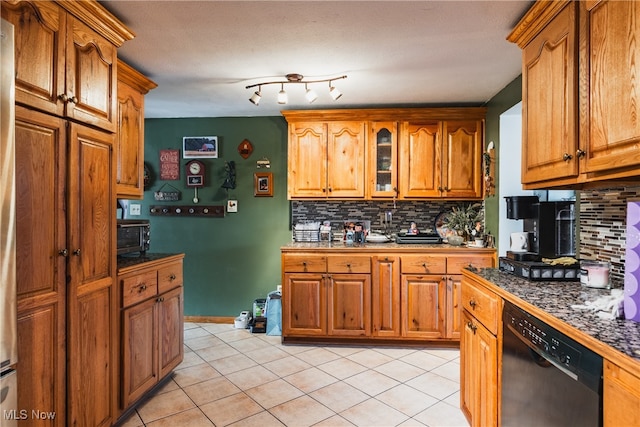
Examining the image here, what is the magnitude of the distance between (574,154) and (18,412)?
2.49 metres

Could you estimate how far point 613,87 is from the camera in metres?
1.26

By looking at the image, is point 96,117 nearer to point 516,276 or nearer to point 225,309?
point 516,276

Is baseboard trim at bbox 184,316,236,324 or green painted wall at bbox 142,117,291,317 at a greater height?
green painted wall at bbox 142,117,291,317

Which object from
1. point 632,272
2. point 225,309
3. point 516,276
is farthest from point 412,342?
point 632,272

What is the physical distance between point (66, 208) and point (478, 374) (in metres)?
2.18

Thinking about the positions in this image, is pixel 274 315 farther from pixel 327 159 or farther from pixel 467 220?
pixel 467 220

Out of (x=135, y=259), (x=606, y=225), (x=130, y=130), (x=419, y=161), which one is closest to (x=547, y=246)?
(x=606, y=225)

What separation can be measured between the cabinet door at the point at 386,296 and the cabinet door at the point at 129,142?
2.11 meters

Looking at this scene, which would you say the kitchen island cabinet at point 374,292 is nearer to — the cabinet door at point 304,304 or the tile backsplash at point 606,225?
the cabinet door at point 304,304

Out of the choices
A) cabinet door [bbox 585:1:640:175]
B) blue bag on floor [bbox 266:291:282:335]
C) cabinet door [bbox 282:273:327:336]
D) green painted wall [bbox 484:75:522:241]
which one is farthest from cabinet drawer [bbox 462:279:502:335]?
blue bag on floor [bbox 266:291:282:335]

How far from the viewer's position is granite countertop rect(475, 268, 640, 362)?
983mm

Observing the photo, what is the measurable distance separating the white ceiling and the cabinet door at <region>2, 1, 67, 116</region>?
0.39 m

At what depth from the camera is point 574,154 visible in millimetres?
1504

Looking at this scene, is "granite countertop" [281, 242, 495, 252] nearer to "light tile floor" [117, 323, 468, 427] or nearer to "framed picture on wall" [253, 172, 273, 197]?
"framed picture on wall" [253, 172, 273, 197]
